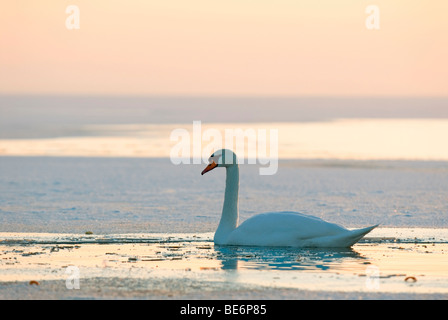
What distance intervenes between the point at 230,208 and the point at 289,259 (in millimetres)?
1826

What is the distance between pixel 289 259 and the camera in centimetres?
970

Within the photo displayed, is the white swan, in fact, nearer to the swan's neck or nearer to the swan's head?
the swan's neck

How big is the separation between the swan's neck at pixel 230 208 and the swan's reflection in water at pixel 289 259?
0.32 meters

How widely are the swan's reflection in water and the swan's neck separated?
316 mm

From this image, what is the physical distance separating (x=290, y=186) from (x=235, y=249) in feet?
22.4

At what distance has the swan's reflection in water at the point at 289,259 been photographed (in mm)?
9156

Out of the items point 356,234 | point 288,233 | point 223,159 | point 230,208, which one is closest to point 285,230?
point 288,233

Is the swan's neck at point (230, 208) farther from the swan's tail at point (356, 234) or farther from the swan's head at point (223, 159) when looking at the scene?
the swan's tail at point (356, 234)

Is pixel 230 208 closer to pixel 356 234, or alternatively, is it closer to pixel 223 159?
pixel 223 159

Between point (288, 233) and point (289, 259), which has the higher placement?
point (288, 233)

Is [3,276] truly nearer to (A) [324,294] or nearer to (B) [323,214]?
(A) [324,294]

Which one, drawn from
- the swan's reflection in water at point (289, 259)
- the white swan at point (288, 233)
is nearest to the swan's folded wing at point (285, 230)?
the white swan at point (288, 233)

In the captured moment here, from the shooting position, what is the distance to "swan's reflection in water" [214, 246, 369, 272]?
916cm
